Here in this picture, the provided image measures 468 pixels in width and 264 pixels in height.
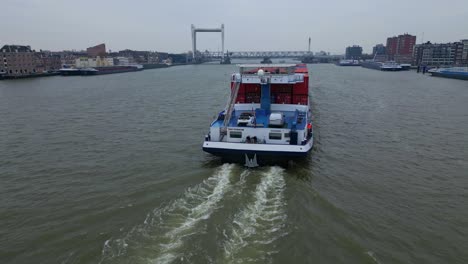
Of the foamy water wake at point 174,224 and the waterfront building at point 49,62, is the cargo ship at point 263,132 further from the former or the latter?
the waterfront building at point 49,62

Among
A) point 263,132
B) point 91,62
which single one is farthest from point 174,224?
point 91,62

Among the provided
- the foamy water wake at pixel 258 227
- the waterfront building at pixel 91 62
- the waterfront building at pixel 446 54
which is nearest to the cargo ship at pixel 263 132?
the foamy water wake at pixel 258 227

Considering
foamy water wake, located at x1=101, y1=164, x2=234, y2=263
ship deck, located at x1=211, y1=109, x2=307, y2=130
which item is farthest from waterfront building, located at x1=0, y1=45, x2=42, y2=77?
foamy water wake, located at x1=101, y1=164, x2=234, y2=263

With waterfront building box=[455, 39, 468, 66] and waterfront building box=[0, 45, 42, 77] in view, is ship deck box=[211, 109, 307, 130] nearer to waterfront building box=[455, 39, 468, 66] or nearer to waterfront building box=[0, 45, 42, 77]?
waterfront building box=[0, 45, 42, 77]

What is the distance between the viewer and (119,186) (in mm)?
14906

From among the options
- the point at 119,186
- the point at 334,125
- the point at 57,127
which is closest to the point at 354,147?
the point at 334,125

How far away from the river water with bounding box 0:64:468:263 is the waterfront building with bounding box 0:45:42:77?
8763 centimetres

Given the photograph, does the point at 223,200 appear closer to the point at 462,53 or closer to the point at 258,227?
the point at 258,227

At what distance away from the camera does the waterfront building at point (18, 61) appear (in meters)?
94.4

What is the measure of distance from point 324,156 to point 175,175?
9.60 metres

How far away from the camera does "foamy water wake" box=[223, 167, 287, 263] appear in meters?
9.52

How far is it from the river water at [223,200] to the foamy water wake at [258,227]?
0.05 m

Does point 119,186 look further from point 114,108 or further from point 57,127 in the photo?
point 114,108

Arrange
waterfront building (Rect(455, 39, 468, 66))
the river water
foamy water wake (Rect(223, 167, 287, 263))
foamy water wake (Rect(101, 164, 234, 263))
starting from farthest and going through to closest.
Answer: waterfront building (Rect(455, 39, 468, 66)) < the river water < foamy water wake (Rect(101, 164, 234, 263)) < foamy water wake (Rect(223, 167, 287, 263))
